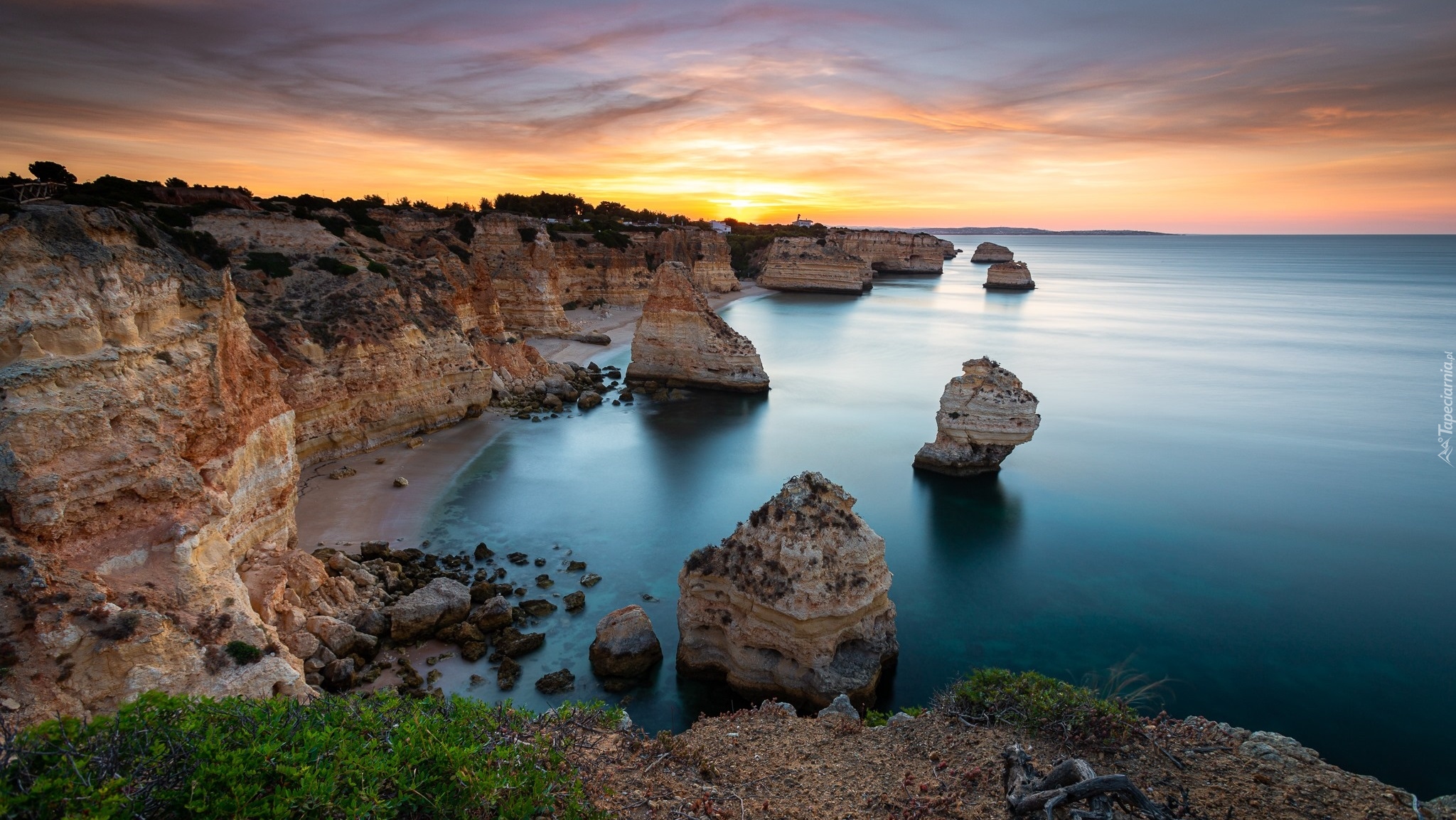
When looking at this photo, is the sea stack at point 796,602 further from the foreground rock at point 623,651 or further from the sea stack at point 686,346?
the sea stack at point 686,346

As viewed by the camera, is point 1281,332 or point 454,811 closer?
point 454,811

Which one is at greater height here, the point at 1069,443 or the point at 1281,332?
the point at 1281,332

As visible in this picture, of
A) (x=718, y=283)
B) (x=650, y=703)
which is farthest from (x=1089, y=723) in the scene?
(x=718, y=283)

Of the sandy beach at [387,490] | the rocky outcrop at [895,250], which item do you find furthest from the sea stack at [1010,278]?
the sandy beach at [387,490]

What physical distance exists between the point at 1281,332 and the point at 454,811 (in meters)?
73.6

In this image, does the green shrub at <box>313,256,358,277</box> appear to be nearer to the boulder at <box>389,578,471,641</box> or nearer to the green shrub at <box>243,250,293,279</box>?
the green shrub at <box>243,250,293,279</box>

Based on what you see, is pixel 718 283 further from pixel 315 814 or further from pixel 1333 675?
pixel 315 814

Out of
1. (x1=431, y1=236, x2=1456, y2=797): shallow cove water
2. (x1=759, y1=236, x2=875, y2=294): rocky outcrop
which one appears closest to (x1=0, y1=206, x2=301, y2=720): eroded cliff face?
(x1=431, y1=236, x2=1456, y2=797): shallow cove water

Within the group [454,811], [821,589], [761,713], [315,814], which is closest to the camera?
[315,814]

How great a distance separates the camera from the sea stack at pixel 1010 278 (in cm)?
10025

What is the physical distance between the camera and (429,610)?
14.1 metres

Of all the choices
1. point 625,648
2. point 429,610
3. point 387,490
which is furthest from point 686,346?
point 625,648

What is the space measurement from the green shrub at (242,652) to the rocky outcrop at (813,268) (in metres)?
86.8

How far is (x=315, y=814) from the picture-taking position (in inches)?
181
